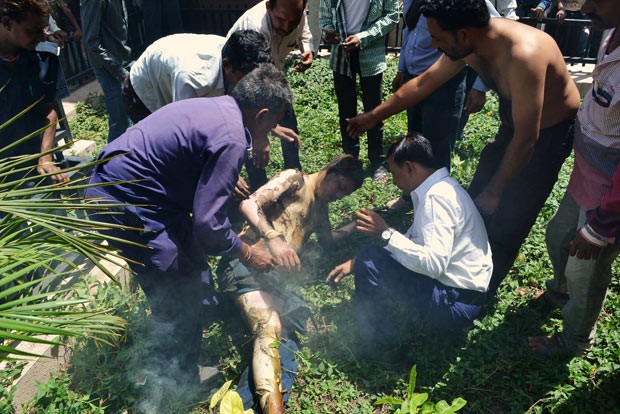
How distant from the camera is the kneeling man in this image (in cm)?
344

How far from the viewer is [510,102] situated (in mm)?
3531

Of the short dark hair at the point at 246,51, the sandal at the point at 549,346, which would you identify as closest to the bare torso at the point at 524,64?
the short dark hair at the point at 246,51

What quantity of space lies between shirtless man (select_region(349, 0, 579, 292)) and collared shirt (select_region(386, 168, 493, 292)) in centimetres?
36

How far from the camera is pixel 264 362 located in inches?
138

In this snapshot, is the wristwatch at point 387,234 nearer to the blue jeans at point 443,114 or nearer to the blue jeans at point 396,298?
the blue jeans at point 396,298

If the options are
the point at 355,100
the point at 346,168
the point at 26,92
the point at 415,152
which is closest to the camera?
the point at 415,152

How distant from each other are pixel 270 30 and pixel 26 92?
86.1 inches

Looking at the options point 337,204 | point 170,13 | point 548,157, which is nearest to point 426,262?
point 548,157

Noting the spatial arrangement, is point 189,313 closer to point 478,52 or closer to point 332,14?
point 478,52

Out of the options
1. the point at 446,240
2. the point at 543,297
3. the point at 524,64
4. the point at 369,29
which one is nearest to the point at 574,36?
the point at 369,29

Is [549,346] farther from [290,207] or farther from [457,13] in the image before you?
[457,13]

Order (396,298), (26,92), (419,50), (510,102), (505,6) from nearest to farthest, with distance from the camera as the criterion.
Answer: (510,102) < (396,298) < (26,92) < (419,50) < (505,6)

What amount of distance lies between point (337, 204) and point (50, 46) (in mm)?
3211

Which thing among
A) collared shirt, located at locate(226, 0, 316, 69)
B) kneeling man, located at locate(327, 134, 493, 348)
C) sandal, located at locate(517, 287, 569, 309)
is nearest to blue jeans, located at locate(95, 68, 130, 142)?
collared shirt, located at locate(226, 0, 316, 69)
